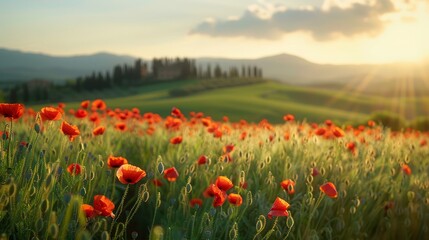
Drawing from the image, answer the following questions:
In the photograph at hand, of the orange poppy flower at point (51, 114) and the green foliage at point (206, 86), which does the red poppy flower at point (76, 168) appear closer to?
the orange poppy flower at point (51, 114)

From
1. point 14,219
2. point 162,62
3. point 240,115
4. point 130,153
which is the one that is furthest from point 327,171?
point 162,62

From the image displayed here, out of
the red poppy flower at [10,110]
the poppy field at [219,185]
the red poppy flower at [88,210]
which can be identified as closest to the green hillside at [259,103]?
the poppy field at [219,185]

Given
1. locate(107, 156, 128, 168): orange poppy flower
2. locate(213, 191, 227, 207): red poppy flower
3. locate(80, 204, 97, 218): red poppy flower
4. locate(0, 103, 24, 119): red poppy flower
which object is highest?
locate(0, 103, 24, 119): red poppy flower

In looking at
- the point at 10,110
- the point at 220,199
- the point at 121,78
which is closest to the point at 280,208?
the point at 220,199

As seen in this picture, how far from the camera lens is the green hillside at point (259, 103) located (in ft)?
150

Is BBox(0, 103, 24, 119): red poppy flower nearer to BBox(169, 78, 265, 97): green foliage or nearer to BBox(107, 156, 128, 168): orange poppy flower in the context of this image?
BBox(107, 156, 128, 168): orange poppy flower

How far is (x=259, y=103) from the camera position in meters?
53.9

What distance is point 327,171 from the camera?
4.97 metres

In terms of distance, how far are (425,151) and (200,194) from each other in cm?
499

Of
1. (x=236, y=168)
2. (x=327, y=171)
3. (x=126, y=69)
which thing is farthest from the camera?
(x=126, y=69)

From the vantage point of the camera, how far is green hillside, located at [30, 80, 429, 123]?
45656mm

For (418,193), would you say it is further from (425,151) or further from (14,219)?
(14,219)

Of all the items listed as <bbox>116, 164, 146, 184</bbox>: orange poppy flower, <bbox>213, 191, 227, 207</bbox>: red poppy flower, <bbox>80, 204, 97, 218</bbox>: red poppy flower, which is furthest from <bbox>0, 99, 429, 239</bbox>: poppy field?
<bbox>116, 164, 146, 184</bbox>: orange poppy flower

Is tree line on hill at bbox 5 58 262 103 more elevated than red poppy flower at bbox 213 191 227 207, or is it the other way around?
red poppy flower at bbox 213 191 227 207
